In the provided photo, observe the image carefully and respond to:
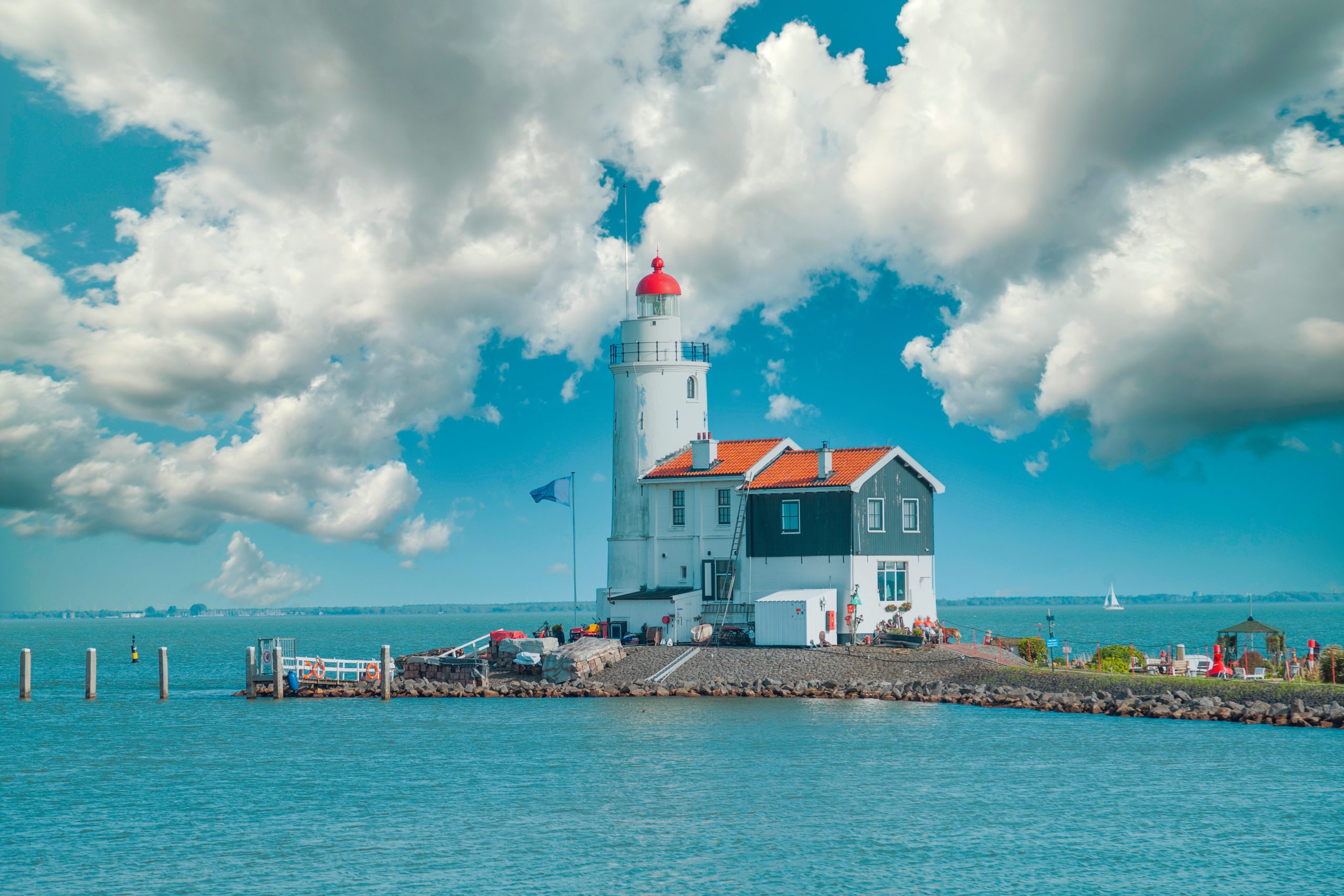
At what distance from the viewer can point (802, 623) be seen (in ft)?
155

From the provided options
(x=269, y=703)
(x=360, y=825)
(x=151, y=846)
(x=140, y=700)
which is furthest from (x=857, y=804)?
(x=140, y=700)

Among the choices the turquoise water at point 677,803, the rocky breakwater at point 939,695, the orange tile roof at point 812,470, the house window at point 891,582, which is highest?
the orange tile roof at point 812,470

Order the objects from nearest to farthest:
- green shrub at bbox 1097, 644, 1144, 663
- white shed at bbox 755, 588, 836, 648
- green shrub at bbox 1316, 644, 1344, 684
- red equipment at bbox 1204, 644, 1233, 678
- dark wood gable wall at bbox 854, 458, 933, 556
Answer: green shrub at bbox 1316, 644, 1344, 684
red equipment at bbox 1204, 644, 1233, 678
green shrub at bbox 1097, 644, 1144, 663
white shed at bbox 755, 588, 836, 648
dark wood gable wall at bbox 854, 458, 933, 556

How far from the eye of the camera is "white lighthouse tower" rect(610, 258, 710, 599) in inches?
2133

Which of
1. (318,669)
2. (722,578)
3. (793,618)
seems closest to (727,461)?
(722,578)

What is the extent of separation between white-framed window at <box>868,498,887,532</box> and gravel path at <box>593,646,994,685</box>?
4.81m

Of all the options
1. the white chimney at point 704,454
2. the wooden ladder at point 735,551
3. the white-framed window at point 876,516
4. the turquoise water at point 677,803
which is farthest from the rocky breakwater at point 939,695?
the white chimney at point 704,454

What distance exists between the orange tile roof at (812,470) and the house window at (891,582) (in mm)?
3655

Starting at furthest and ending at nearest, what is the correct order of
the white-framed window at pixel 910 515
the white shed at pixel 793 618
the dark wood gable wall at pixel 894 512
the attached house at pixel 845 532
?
1. the white-framed window at pixel 910 515
2. the dark wood gable wall at pixel 894 512
3. the attached house at pixel 845 532
4. the white shed at pixel 793 618

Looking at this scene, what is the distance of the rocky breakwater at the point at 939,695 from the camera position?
1479 inches

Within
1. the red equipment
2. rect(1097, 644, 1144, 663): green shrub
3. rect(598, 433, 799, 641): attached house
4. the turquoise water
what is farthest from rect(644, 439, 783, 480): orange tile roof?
the red equipment

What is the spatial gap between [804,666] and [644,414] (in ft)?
46.9

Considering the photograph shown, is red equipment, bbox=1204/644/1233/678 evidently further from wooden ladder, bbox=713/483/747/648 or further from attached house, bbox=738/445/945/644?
wooden ladder, bbox=713/483/747/648

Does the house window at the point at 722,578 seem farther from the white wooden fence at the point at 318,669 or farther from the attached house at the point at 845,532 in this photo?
the white wooden fence at the point at 318,669
